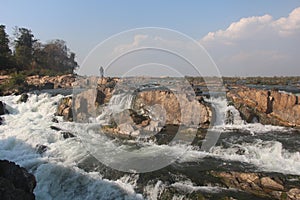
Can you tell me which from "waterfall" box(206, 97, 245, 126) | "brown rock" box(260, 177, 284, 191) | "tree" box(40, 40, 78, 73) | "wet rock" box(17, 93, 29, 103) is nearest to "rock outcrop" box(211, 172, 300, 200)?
"brown rock" box(260, 177, 284, 191)

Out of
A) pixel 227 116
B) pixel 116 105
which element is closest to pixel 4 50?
pixel 116 105

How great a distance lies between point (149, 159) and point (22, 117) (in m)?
10.1

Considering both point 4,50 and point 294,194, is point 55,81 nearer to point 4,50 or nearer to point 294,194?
point 4,50

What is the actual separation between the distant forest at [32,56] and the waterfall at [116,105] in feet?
82.1

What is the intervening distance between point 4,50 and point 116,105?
103 ft

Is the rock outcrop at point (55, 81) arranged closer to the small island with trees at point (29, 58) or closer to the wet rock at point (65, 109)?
the small island with trees at point (29, 58)

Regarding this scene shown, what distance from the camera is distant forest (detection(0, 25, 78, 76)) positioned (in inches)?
1529

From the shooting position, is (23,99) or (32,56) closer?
→ (23,99)

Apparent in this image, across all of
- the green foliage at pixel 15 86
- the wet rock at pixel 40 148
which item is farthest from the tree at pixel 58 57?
the wet rock at pixel 40 148

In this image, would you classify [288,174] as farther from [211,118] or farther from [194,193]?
[211,118]

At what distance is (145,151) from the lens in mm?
10281

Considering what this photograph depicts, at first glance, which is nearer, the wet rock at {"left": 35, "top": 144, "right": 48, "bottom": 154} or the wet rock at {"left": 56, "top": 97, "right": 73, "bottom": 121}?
the wet rock at {"left": 35, "top": 144, "right": 48, "bottom": 154}

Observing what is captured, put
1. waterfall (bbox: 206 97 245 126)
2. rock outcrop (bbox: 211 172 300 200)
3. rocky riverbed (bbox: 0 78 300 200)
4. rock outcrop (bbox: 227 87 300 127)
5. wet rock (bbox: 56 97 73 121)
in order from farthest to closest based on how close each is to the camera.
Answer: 1. wet rock (bbox: 56 97 73 121)
2. waterfall (bbox: 206 97 245 126)
3. rock outcrop (bbox: 227 87 300 127)
4. rocky riverbed (bbox: 0 78 300 200)
5. rock outcrop (bbox: 211 172 300 200)

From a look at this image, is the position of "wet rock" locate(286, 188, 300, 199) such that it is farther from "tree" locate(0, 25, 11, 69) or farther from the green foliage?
"tree" locate(0, 25, 11, 69)
